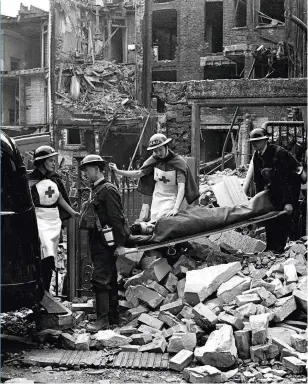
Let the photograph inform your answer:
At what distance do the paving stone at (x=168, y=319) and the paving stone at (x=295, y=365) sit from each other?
146 centimetres

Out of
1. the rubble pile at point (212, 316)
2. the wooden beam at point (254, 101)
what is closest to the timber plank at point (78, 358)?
the rubble pile at point (212, 316)

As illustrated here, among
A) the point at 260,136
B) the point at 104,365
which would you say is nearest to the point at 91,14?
the point at 260,136

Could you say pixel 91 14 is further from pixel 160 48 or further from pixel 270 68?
pixel 270 68

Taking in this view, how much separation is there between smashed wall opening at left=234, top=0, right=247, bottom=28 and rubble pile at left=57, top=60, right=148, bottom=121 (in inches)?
264

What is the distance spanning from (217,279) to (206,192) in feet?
24.2

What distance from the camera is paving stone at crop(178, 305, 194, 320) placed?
6515mm

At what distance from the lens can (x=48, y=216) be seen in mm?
7082

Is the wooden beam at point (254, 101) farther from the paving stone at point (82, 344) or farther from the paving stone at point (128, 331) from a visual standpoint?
the paving stone at point (82, 344)

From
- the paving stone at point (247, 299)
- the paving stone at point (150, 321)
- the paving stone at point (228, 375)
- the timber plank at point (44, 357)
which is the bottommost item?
the timber plank at point (44, 357)

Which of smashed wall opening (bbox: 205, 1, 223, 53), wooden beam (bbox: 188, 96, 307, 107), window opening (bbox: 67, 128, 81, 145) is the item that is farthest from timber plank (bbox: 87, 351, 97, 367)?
smashed wall opening (bbox: 205, 1, 223, 53)

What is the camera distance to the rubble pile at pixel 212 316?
5.45 m

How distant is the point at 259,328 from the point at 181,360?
33.0 inches

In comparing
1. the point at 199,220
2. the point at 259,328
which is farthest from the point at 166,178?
the point at 259,328

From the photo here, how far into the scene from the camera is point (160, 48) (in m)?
38.4
